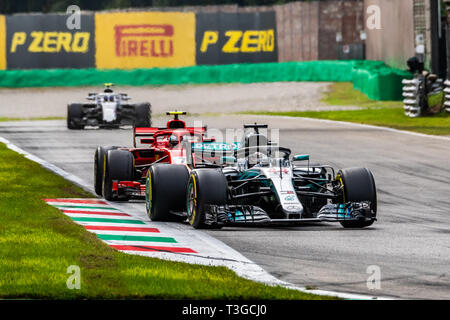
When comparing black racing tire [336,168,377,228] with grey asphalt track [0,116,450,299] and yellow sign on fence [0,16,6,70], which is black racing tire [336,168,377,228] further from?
yellow sign on fence [0,16,6,70]

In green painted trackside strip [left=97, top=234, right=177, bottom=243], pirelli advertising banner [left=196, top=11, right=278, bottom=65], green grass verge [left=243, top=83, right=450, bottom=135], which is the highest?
pirelli advertising banner [left=196, top=11, right=278, bottom=65]

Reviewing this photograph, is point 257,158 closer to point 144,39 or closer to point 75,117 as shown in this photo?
point 75,117

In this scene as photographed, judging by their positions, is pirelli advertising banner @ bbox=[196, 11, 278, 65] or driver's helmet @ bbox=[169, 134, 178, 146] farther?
pirelli advertising banner @ bbox=[196, 11, 278, 65]

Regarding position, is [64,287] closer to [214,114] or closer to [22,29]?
[214,114]

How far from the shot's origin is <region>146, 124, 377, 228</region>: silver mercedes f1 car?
1338 cm

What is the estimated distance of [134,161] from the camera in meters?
17.1

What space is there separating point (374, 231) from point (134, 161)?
498 cm

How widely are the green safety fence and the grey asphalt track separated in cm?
2262

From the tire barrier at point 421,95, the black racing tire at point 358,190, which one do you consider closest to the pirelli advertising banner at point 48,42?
the tire barrier at point 421,95

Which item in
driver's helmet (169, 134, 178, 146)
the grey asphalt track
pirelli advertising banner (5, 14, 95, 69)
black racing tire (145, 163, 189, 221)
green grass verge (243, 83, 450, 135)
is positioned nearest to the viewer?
the grey asphalt track

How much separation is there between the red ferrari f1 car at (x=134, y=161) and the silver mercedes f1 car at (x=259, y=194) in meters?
2.05

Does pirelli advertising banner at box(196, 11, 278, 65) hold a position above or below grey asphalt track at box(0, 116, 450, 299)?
above

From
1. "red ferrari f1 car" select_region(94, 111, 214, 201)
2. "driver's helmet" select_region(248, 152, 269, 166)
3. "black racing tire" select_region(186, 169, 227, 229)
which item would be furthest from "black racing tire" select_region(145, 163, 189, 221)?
"red ferrari f1 car" select_region(94, 111, 214, 201)
